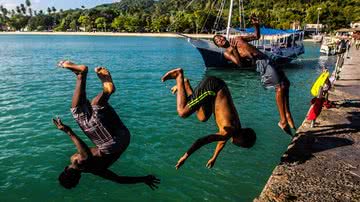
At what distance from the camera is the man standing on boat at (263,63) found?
8.08 meters

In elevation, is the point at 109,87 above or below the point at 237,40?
below

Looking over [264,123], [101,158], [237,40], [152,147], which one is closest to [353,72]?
[264,123]

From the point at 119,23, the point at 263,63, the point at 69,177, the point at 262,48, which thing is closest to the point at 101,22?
the point at 119,23

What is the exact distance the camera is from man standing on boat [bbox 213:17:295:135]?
808cm

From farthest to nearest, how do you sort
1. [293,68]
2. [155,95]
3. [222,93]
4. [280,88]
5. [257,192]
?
1. [293,68]
2. [155,95]
3. [257,192]
4. [280,88]
5. [222,93]

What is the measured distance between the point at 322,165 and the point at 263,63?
9.92 feet

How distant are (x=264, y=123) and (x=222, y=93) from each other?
34.7ft

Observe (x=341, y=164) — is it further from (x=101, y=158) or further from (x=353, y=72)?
(x=353, y=72)

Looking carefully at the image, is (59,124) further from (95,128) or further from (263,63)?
(263,63)

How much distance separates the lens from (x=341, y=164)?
8367 millimetres

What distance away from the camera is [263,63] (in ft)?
29.4

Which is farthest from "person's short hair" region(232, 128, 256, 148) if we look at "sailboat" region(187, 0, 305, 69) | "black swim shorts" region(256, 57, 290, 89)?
"sailboat" region(187, 0, 305, 69)

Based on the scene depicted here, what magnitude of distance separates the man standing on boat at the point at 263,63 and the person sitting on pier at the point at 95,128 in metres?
3.70

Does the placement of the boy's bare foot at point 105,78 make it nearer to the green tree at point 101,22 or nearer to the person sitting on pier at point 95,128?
the person sitting on pier at point 95,128
